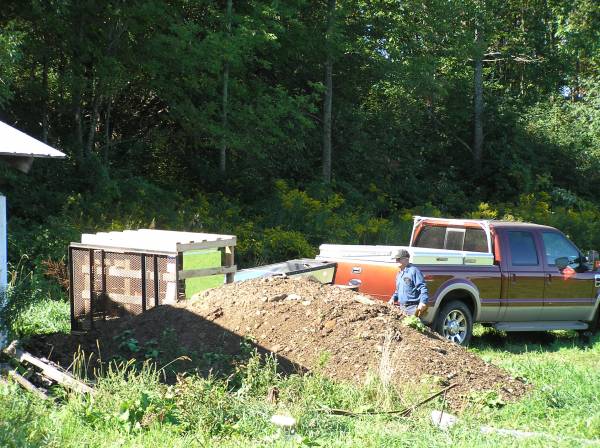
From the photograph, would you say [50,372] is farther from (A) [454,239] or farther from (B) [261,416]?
(A) [454,239]

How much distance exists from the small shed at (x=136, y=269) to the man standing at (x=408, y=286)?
7.29 feet

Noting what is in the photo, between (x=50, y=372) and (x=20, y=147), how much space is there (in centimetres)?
250

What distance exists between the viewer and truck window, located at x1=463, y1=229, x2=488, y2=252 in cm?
1271

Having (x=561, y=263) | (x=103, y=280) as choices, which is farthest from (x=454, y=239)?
(x=103, y=280)

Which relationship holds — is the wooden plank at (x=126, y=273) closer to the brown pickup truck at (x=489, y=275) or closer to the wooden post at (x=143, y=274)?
the wooden post at (x=143, y=274)

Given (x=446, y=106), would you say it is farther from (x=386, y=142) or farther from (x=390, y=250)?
(x=390, y=250)

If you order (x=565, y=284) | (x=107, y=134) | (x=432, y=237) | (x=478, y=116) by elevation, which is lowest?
(x=565, y=284)

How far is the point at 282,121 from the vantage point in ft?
80.3

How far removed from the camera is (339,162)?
27703 mm

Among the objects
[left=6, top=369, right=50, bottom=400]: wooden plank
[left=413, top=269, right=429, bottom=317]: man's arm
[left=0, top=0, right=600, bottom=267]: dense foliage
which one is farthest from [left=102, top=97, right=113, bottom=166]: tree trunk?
[left=6, top=369, right=50, bottom=400]: wooden plank

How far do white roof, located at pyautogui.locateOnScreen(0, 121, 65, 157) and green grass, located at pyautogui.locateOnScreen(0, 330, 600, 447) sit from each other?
250 cm

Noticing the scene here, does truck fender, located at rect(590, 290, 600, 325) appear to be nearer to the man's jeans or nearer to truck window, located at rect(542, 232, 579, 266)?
truck window, located at rect(542, 232, 579, 266)

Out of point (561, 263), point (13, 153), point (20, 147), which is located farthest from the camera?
point (561, 263)

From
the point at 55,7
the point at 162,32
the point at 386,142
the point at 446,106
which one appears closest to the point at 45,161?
the point at 55,7
